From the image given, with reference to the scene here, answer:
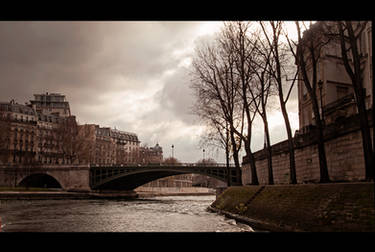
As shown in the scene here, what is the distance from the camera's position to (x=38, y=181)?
3423 inches

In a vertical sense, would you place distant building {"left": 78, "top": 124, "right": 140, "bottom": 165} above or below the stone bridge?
above

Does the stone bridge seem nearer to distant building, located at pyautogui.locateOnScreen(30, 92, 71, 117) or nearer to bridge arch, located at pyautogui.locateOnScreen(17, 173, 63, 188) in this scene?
bridge arch, located at pyautogui.locateOnScreen(17, 173, 63, 188)

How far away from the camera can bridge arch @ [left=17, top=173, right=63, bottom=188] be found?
78.6 meters

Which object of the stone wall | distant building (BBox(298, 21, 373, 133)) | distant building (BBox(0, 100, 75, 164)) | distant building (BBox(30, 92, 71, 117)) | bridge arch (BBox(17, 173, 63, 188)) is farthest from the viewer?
distant building (BBox(30, 92, 71, 117))

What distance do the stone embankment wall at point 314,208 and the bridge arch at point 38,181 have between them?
66.1 metres

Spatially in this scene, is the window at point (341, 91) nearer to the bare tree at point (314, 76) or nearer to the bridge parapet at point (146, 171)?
the bare tree at point (314, 76)

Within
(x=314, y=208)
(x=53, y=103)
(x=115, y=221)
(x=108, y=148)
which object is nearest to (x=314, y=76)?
(x=314, y=208)

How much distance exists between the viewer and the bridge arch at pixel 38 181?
258 ft

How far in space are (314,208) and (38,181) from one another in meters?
82.2

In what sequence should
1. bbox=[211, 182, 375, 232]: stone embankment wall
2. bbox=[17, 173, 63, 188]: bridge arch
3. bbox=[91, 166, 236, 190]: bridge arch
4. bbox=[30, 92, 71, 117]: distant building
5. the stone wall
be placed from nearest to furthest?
1. bbox=[211, 182, 375, 232]: stone embankment wall
2. bbox=[91, 166, 236, 190]: bridge arch
3. the stone wall
4. bbox=[17, 173, 63, 188]: bridge arch
5. bbox=[30, 92, 71, 117]: distant building

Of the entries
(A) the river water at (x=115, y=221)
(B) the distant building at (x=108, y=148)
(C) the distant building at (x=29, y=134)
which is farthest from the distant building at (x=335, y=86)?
(B) the distant building at (x=108, y=148)


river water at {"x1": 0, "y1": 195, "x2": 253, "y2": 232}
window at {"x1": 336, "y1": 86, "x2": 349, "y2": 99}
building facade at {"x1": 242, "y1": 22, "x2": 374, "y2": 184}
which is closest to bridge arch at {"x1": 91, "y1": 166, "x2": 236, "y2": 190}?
building facade at {"x1": 242, "y1": 22, "x2": 374, "y2": 184}

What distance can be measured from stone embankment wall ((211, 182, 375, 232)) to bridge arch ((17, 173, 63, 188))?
2603 inches
